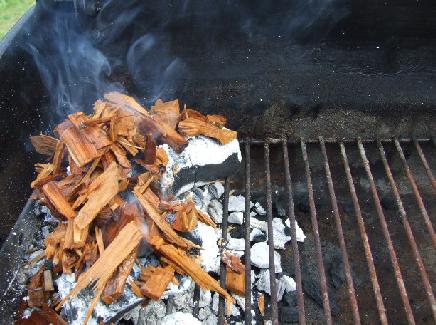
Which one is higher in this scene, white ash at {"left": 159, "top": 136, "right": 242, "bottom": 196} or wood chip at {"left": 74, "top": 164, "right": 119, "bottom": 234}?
wood chip at {"left": 74, "top": 164, "right": 119, "bottom": 234}

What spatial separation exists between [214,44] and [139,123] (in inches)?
26.5

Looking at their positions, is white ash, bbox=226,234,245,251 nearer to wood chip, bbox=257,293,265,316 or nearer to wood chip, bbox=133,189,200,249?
wood chip, bbox=257,293,265,316

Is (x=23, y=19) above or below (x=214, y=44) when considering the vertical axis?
above

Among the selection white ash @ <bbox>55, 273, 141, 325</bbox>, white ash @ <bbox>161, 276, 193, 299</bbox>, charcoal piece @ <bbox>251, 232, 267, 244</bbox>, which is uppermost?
white ash @ <bbox>55, 273, 141, 325</bbox>

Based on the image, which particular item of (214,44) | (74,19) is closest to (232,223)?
(214,44)

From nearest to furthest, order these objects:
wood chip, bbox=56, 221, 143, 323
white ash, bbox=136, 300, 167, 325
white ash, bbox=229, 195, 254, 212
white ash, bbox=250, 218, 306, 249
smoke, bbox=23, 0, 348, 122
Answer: wood chip, bbox=56, 221, 143, 323, white ash, bbox=136, 300, 167, 325, smoke, bbox=23, 0, 348, 122, white ash, bbox=250, 218, 306, 249, white ash, bbox=229, 195, 254, 212

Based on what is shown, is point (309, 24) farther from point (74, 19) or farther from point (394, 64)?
point (74, 19)

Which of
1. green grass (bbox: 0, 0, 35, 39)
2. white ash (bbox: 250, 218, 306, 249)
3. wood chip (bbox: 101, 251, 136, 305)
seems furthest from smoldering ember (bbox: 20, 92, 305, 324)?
green grass (bbox: 0, 0, 35, 39)

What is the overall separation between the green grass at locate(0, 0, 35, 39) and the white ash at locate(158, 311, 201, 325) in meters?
3.62

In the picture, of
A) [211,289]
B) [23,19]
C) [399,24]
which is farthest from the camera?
[399,24]

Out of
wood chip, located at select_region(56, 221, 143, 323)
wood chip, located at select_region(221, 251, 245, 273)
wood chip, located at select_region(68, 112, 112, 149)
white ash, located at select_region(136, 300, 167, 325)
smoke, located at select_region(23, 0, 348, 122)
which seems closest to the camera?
wood chip, located at select_region(56, 221, 143, 323)

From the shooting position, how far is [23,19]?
2316mm

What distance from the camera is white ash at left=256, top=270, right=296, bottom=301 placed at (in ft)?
7.91

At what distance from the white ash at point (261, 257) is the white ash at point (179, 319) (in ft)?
1.82
